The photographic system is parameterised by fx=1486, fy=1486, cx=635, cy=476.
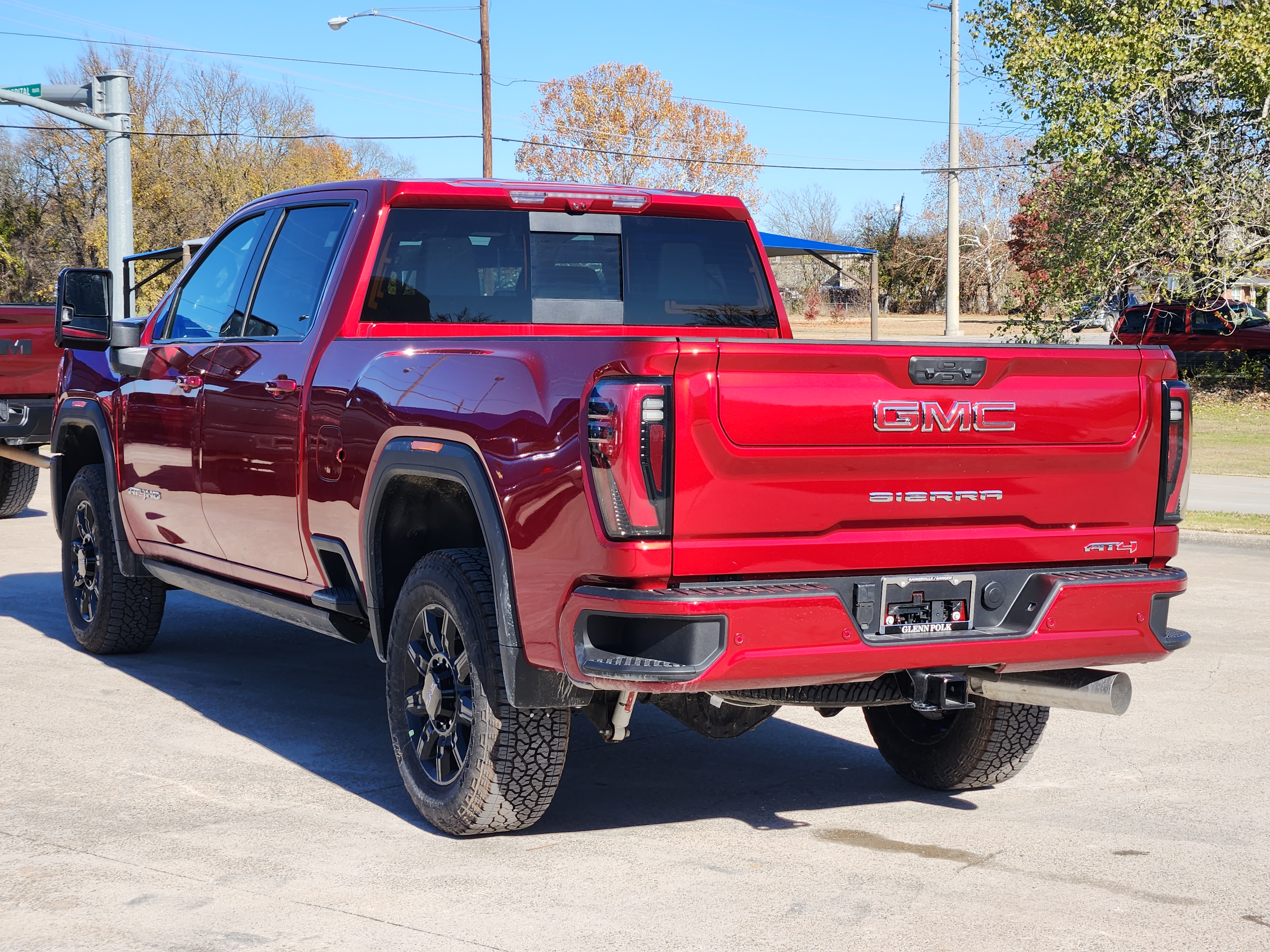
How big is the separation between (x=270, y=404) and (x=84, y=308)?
6.26ft

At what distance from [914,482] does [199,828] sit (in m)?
2.56

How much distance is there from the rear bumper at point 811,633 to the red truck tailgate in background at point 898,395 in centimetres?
41

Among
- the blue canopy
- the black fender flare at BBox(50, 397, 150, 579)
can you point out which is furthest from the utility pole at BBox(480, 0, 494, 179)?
the black fender flare at BBox(50, 397, 150, 579)

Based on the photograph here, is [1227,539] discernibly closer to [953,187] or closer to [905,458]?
[905,458]

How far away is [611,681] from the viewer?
13.2 ft

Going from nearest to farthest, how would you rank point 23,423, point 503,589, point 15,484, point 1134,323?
point 503,589, point 23,423, point 15,484, point 1134,323

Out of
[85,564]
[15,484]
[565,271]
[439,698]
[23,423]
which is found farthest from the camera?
[15,484]

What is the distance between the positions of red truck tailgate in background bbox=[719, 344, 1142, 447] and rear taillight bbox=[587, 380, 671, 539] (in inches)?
7.2

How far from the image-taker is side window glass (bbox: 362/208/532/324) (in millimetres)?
5691

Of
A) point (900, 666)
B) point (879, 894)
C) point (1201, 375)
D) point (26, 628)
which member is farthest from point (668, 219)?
point (1201, 375)

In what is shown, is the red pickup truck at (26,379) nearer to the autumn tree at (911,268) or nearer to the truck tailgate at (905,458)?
the truck tailgate at (905,458)

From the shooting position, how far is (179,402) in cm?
655

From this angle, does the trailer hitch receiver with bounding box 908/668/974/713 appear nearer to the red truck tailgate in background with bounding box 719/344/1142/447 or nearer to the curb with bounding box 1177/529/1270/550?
the red truck tailgate in background with bounding box 719/344/1142/447

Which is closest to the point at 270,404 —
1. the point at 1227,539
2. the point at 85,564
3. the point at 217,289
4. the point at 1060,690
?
the point at 217,289
